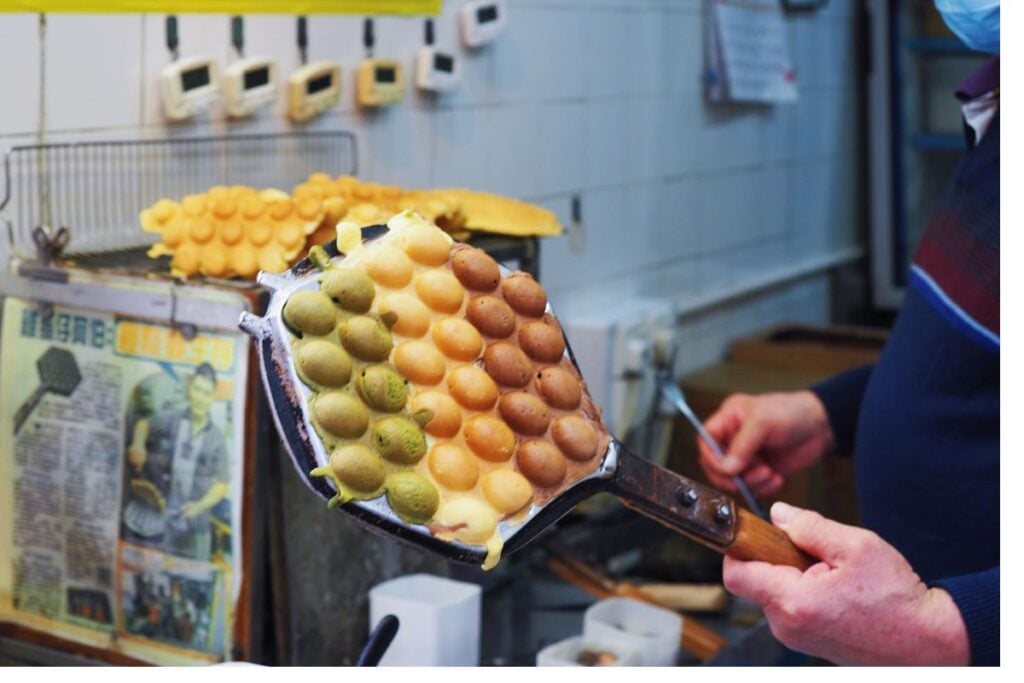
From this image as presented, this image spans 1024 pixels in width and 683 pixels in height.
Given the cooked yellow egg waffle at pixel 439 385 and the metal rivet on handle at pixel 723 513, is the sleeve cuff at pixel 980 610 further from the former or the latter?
the cooked yellow egg waffle at pixel 439 385

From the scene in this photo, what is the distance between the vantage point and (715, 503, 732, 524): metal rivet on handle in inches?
42.3

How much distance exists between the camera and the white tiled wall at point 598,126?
158cm

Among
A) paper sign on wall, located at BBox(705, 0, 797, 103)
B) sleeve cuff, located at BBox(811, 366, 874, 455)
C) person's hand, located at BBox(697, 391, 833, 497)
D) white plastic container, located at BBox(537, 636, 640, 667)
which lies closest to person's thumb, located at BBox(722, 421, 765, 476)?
person's hand, located at BBox(697, 391, 833, 497)

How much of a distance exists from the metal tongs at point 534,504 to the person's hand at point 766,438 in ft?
2.02

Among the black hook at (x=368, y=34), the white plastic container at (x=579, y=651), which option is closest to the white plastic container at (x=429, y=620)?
the white plastic container at (x=579, y=651)

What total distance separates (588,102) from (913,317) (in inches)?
44.2

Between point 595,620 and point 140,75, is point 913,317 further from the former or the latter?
point 140,75

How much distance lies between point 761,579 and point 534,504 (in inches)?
10.4

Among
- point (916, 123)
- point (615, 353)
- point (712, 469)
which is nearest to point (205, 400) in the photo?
point (712, 469)

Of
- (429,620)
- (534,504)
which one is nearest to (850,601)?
(534,504)

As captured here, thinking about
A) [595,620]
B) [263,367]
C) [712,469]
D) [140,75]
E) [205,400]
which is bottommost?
[595,620]

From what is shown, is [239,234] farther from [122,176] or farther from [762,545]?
[762,545]
